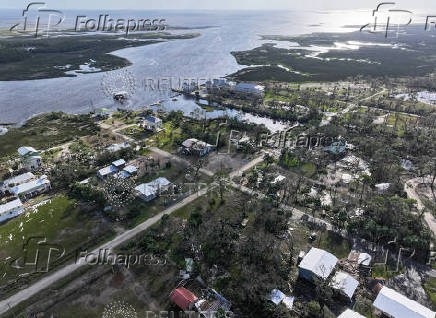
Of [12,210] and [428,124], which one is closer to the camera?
[12,210]

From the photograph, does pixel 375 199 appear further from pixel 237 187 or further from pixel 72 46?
pixel 72 46

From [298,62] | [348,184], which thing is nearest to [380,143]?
[348,184]

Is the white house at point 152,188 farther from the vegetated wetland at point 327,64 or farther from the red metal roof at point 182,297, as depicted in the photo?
the vegetated wetland at point 327,64

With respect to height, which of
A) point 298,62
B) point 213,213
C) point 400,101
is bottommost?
point 213,213

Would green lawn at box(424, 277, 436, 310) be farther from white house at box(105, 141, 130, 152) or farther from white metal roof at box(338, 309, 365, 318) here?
white house at box(105, 141, 130, 152)

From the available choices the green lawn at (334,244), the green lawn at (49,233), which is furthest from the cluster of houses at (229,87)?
the green lawn at (49,233)

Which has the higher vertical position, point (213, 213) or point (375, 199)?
point (375, 199)

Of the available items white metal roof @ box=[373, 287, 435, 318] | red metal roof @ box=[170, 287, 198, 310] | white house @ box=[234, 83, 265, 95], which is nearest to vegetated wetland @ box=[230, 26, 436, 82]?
white house @ box=[234, 83, 265, 95]

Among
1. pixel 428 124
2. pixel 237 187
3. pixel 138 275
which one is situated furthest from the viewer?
pixel 428 124

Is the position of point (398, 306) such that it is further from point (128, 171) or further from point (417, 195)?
point (128, 171)
